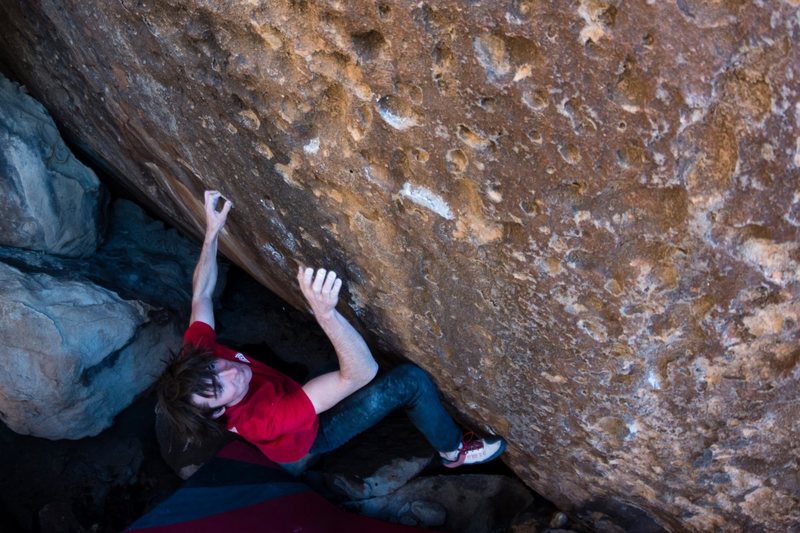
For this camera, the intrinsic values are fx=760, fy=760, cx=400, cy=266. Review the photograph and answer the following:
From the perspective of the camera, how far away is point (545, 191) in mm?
1614

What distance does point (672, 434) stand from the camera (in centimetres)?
194

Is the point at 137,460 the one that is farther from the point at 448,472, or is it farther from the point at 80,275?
the point at 448,472

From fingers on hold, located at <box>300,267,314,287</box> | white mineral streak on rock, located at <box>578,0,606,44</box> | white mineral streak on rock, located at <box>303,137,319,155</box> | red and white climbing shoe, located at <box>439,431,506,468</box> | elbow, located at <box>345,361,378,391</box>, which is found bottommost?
red and white climbing shoe, located at <box>439,431,506,468</box>

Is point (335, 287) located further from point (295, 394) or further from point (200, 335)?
point (200, 335)

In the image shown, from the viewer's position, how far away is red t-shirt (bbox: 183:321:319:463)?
87.0 inches

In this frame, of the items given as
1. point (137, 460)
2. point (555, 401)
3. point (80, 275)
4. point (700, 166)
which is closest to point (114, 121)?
point (80, 275)

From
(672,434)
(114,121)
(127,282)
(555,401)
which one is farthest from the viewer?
(127,282)

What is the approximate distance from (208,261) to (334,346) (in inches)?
20.3

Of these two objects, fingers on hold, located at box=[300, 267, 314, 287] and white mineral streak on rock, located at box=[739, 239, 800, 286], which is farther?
fingers on hold, located at box=[300, 267, 314, 287]

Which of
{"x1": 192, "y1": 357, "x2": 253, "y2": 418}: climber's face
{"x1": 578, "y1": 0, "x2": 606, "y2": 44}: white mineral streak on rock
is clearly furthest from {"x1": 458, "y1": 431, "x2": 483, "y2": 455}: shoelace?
{"x1": 578, "y1": 0, "x2": 606, "y2": 44}: white mineral streak on rock

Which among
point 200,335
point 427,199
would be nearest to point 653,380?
point 427,199

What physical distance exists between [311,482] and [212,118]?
54.9 inches

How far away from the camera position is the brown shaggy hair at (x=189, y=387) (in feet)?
6.79

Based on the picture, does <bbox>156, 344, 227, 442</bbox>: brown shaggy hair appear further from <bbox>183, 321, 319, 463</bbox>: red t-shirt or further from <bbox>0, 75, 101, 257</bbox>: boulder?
<bbox>0, 75, 101, 257</bbox>: boulder
